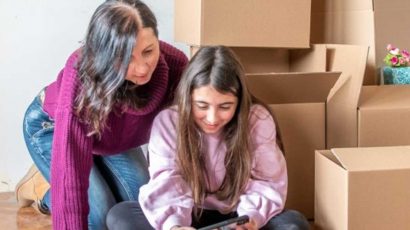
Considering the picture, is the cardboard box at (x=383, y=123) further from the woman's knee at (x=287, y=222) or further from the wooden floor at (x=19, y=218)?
the wooden floor at (x=19, y=218)

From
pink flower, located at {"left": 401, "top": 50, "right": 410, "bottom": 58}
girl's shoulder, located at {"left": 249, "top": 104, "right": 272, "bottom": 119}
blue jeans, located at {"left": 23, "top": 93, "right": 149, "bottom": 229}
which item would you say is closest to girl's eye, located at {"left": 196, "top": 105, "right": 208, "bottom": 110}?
girl's shoulder, located at {"left": 249, "top": 104, "right": 272, "bottom": 119}

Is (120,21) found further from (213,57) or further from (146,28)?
(213,57)

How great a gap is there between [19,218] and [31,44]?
0.55m

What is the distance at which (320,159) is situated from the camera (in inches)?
46.1

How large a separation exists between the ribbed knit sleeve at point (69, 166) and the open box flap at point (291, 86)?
1.31 feet

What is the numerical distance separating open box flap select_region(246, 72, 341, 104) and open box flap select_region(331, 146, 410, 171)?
8.2 inches

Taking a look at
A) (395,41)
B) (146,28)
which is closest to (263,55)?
(395,41)

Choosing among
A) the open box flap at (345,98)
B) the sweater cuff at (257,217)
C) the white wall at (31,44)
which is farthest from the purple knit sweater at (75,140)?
the white wall at (31,44)

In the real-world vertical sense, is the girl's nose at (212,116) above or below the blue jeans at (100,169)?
above

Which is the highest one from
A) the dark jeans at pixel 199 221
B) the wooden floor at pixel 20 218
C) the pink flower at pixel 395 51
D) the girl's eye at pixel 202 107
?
the pink flower at pixel 395 51

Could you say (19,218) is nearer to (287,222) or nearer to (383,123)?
(287,222)

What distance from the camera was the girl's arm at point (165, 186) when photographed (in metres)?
1.09

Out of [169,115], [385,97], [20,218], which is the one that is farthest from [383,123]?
[20,218]

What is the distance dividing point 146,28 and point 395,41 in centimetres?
91
